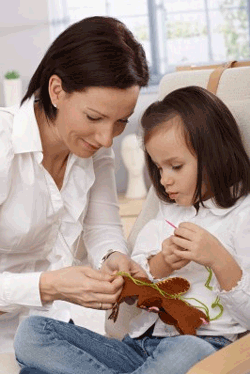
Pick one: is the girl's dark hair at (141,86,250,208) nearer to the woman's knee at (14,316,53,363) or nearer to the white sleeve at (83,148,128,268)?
the white sleeve at (83,148,128,268)

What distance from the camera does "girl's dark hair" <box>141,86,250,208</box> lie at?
6.07 feet

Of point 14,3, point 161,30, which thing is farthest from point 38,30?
point 161,30

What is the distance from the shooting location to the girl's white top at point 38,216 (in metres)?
1.85

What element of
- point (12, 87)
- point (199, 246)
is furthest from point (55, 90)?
point (12, 87)

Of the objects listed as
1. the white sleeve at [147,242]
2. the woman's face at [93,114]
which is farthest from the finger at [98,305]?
the woman's face at [93,114]

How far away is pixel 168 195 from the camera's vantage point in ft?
6.54

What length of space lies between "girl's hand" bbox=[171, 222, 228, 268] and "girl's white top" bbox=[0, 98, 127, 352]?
1.06ft

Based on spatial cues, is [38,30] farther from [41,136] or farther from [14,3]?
[41,136]

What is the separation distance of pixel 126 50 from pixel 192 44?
142 inches

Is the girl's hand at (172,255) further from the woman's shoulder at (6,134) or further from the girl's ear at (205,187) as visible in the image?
the woman's shoulder at (6,134)

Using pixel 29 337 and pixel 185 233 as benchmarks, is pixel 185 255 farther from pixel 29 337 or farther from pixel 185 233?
pixel 29 337

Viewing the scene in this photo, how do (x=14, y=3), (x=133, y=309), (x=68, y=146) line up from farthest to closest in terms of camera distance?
(x=14, y=3)
(x=133, y=309)
(x=68, y=146)

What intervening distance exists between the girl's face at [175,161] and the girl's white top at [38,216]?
255 millimetres

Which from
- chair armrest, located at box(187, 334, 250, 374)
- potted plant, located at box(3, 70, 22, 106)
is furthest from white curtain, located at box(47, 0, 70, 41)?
chair armrest, located at box(187, 334, 250, 374)
